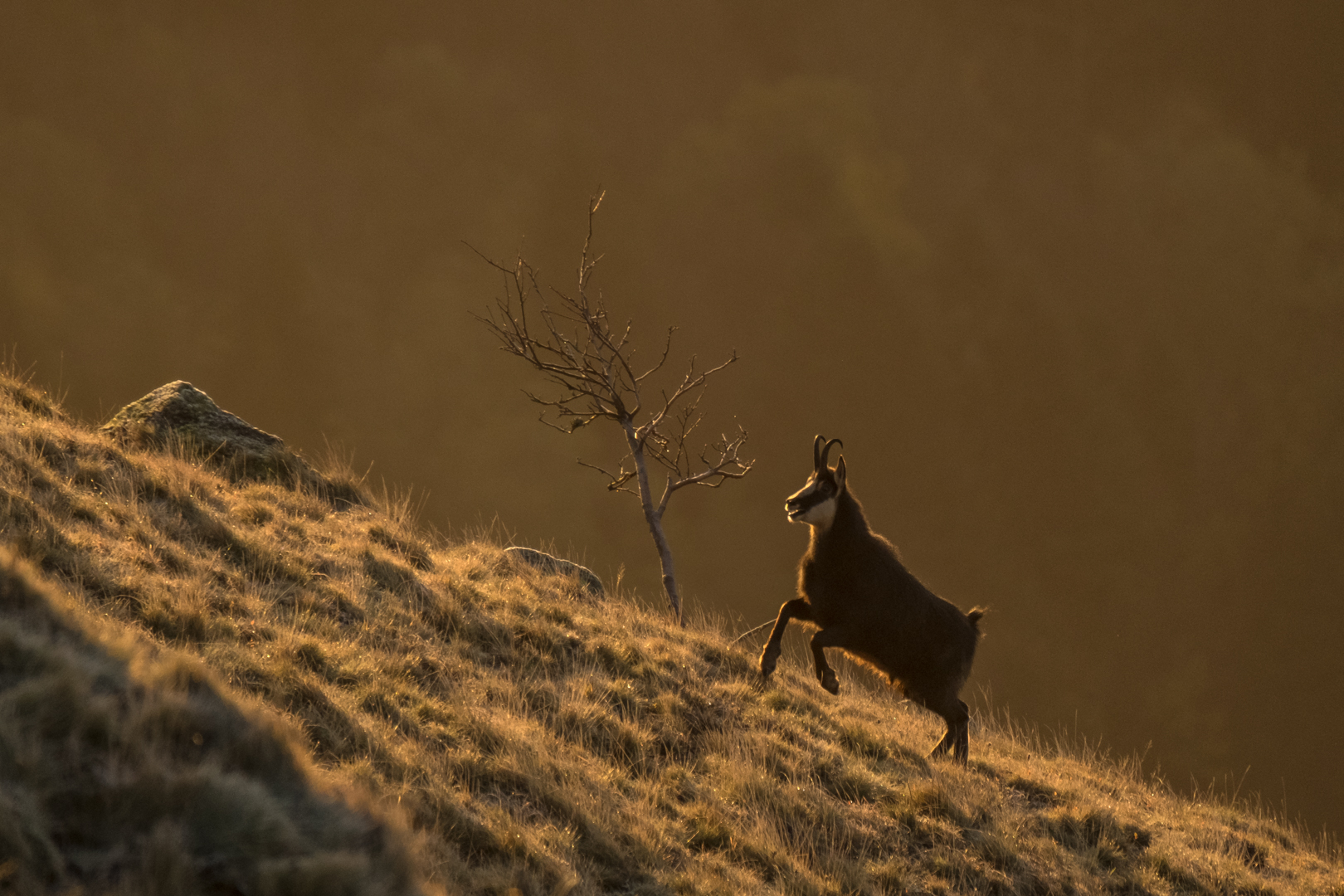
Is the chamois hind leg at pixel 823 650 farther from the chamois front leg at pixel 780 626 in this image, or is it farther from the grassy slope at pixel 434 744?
the grassy slope at pixel 434 744

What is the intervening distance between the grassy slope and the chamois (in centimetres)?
58

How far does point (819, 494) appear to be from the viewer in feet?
30.4

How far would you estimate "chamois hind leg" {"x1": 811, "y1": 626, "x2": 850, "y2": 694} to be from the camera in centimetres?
887

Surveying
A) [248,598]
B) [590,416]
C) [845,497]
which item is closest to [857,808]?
[845,497]

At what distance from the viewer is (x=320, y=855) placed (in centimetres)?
302

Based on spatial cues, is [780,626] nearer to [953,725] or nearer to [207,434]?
[953,725]

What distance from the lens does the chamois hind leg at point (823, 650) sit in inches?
349

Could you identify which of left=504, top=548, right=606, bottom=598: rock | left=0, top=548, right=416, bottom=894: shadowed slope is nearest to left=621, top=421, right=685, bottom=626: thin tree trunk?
left=504, top=548, right=606, bottom=598: rock

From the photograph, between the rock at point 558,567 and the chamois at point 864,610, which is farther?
the rock at point 558,567

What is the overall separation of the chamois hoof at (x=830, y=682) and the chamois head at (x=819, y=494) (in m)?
1.41

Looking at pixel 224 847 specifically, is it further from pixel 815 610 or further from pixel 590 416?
pixel 590 416

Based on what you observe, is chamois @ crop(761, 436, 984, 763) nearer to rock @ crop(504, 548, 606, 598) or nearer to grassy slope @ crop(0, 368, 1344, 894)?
grassy slope @ crop(0, 368, 1344, 894)

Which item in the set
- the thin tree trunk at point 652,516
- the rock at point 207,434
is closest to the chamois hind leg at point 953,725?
the thin tree trunk at point 652,516

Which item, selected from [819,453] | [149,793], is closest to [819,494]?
[819,453]
